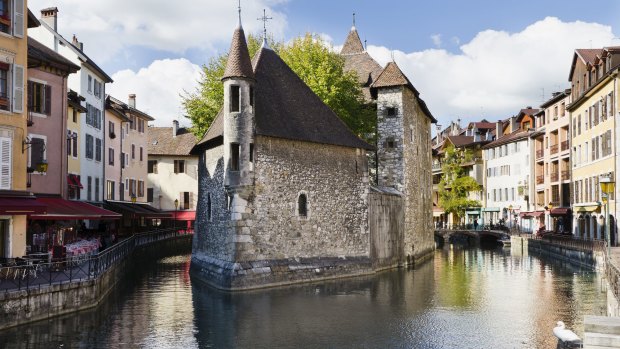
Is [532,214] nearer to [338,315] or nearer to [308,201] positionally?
[308,201]

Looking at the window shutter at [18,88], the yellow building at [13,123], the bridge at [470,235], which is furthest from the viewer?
the bridge at [470,235]

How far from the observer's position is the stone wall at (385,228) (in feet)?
111

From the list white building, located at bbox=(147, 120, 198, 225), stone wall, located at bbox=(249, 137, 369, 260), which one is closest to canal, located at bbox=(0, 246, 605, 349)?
stone wall, located at bbox=(249, 137, 369, 260)

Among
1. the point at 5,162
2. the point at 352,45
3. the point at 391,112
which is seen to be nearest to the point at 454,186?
the point at 352,45

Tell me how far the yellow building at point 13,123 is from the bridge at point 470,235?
47315 mm

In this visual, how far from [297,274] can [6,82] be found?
14.3 metres

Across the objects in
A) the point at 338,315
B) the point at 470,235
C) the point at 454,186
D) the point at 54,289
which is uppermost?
the point at 454,186

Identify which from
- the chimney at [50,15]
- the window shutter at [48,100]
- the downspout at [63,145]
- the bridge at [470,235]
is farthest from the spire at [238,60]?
the bridge at [470,235]

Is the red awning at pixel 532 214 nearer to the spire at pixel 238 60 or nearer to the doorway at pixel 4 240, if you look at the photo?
the spire at pixel 238 60

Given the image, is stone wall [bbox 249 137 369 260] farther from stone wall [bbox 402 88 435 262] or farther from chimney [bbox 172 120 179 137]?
chimney [bbox 172 120 179 137]

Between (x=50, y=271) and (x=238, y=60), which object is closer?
(x=50, y=271)

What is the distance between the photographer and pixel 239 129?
27.4m

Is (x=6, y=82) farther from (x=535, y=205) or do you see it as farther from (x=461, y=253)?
(x=535, y=205)

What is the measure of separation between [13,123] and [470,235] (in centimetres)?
5251
